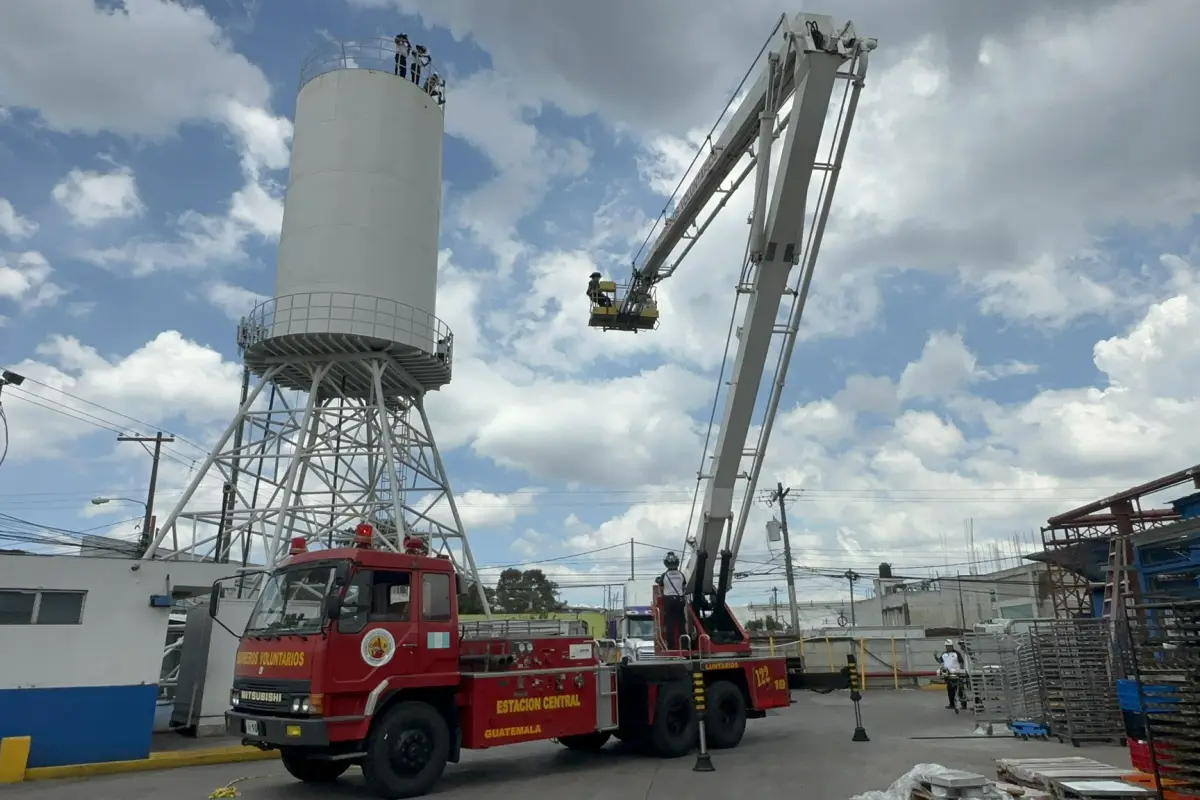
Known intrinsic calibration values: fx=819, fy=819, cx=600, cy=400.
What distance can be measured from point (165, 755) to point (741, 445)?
10.4 m

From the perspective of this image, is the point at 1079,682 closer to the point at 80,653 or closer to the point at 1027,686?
the point at 1027,686

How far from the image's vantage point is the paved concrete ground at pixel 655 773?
9945 millimetres

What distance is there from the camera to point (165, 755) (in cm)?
1260

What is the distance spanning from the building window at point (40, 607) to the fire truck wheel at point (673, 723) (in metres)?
8.99

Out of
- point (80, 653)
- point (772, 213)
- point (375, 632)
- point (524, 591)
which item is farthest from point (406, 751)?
point (524, 591)

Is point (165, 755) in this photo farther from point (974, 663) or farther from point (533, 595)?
point (533, 595)

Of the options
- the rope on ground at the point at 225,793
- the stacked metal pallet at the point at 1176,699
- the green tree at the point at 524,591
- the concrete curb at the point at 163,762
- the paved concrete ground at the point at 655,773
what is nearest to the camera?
the stacked metal pallet at the point at 1176,699

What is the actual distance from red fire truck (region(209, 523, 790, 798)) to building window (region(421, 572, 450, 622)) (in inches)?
0.5

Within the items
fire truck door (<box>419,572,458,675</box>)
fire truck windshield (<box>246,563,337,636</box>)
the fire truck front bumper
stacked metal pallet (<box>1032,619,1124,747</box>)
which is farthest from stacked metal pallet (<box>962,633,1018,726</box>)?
fire truck windshield (<box>246,563,337,636</box>)

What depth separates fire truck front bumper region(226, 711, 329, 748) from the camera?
886 centimetres

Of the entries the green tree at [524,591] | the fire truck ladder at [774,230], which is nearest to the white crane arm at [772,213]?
the fire truck ladder at [774,230]

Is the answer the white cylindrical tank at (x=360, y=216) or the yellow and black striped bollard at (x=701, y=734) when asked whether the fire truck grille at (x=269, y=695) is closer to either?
the yellow and black striped bollard at (x=701, y=734)

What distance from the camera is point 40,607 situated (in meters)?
12.3

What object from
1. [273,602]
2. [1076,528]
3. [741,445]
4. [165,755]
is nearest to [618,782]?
[273,602]
